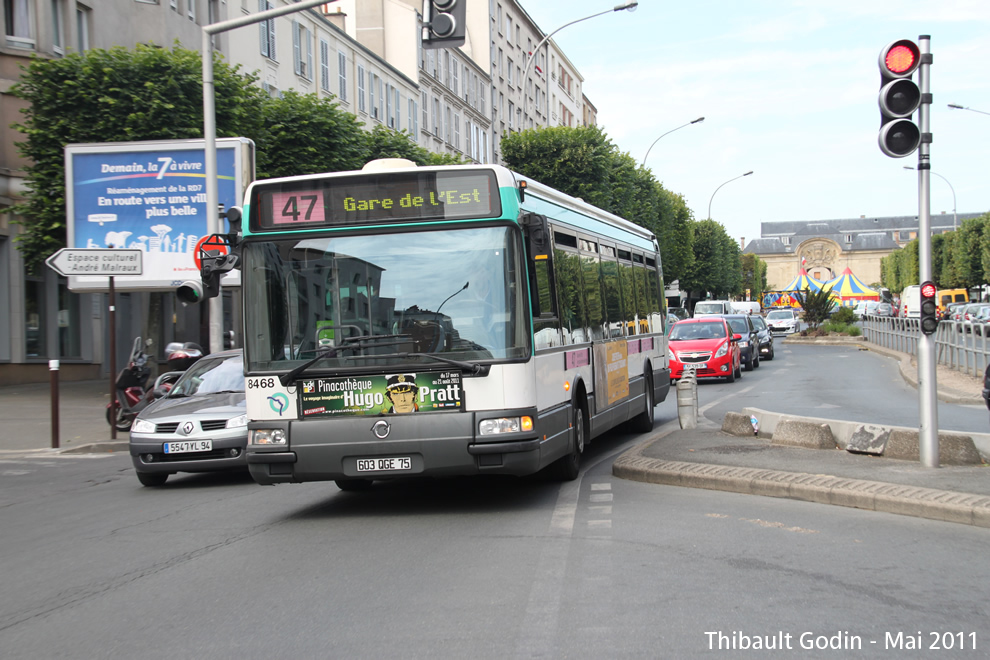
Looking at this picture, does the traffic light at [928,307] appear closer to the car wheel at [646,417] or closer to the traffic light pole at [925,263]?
the traffic light pole at [925,263]

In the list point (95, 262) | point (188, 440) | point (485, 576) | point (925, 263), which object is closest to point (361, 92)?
point (95, 262)

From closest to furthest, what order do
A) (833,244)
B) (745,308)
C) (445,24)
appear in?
(445,24)
(745,308)
(833,244)

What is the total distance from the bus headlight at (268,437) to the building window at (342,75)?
39261 millimetres

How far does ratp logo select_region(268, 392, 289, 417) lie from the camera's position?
Answer: 27.2 feet

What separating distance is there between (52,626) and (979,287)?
3585 inches

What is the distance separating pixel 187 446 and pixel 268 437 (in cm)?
327

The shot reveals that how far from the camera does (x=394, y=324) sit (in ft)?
26.6

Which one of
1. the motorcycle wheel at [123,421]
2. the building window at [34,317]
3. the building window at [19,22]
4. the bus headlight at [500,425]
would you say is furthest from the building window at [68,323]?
the bus headlight at [500,425]

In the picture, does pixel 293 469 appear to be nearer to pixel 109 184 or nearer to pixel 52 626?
pixel 52 626

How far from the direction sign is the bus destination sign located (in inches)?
320

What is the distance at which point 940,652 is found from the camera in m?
4.47

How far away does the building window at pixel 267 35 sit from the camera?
39344 millimetres

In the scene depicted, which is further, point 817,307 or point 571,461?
point 817,307

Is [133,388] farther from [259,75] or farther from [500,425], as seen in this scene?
[259,75]
